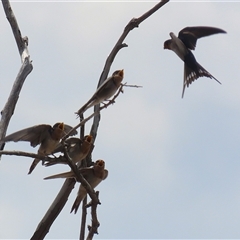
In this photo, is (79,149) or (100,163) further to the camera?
(100,163)

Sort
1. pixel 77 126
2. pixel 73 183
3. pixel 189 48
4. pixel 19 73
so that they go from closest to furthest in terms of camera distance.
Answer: pixel 77 126, pixel 73 183, pixel 19 73, pixel 189 48

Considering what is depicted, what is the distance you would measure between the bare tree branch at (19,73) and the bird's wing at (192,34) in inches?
79.4

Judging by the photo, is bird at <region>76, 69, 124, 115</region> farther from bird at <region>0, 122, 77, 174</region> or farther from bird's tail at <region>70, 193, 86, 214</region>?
bird's tail at <region>70, 193, 86, 214</region>

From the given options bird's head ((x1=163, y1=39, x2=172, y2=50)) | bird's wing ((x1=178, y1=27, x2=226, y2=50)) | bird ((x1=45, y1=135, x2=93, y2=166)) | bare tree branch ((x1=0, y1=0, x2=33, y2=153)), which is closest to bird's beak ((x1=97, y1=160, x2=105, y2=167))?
bird ((x1=45, y1=135, x2=93, y2=166))

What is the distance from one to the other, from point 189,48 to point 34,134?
2.58m

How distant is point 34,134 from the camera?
16.5 feet

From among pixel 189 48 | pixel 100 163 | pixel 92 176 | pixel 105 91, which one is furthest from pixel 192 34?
pixel 92 176

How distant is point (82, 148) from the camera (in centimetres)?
502

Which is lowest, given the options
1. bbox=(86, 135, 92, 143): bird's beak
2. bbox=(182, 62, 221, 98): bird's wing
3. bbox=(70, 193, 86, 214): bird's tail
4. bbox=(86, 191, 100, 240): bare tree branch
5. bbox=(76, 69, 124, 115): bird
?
bbox=(86, 191, 100, 240): bare tree branch

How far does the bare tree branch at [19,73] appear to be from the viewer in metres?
4.84

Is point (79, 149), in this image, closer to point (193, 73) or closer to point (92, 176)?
point (92, 176)

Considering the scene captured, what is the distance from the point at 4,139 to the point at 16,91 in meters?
0.72

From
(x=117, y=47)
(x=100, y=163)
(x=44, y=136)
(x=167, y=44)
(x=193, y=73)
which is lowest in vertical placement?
(x=100, y=163)

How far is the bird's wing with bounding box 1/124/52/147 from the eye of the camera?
15.4 ft
